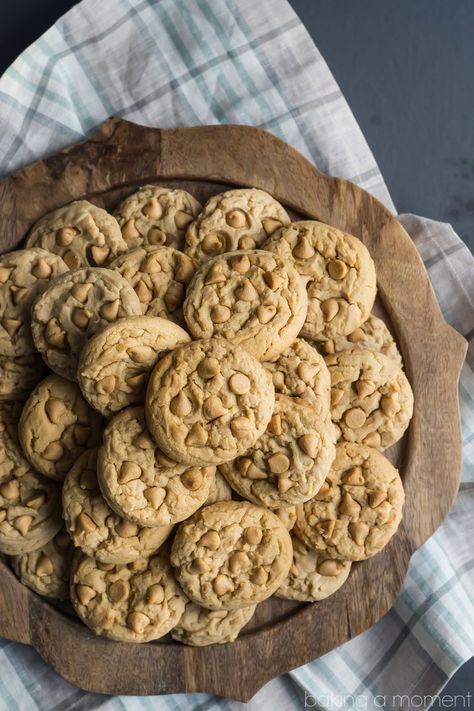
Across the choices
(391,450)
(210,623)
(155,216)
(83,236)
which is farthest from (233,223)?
(210,623)

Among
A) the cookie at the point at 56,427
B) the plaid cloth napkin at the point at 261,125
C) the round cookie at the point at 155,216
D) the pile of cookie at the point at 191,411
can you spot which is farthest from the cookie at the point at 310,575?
the round cookie at the point at 155,216

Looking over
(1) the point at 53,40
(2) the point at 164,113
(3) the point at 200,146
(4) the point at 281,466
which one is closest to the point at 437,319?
(4) the point at 281,466

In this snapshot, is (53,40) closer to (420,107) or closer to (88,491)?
(420,107)

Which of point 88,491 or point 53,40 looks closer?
point 88,491

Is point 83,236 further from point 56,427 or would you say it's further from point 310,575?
point 310,575

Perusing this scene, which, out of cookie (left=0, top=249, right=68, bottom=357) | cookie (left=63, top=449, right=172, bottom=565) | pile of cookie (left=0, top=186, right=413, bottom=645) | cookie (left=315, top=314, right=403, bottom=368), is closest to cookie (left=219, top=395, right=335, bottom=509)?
pile of cookie (left=0, top=186, right=413, bottom=645)

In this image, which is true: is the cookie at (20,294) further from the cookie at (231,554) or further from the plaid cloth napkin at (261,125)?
the cookie at (231,554)
